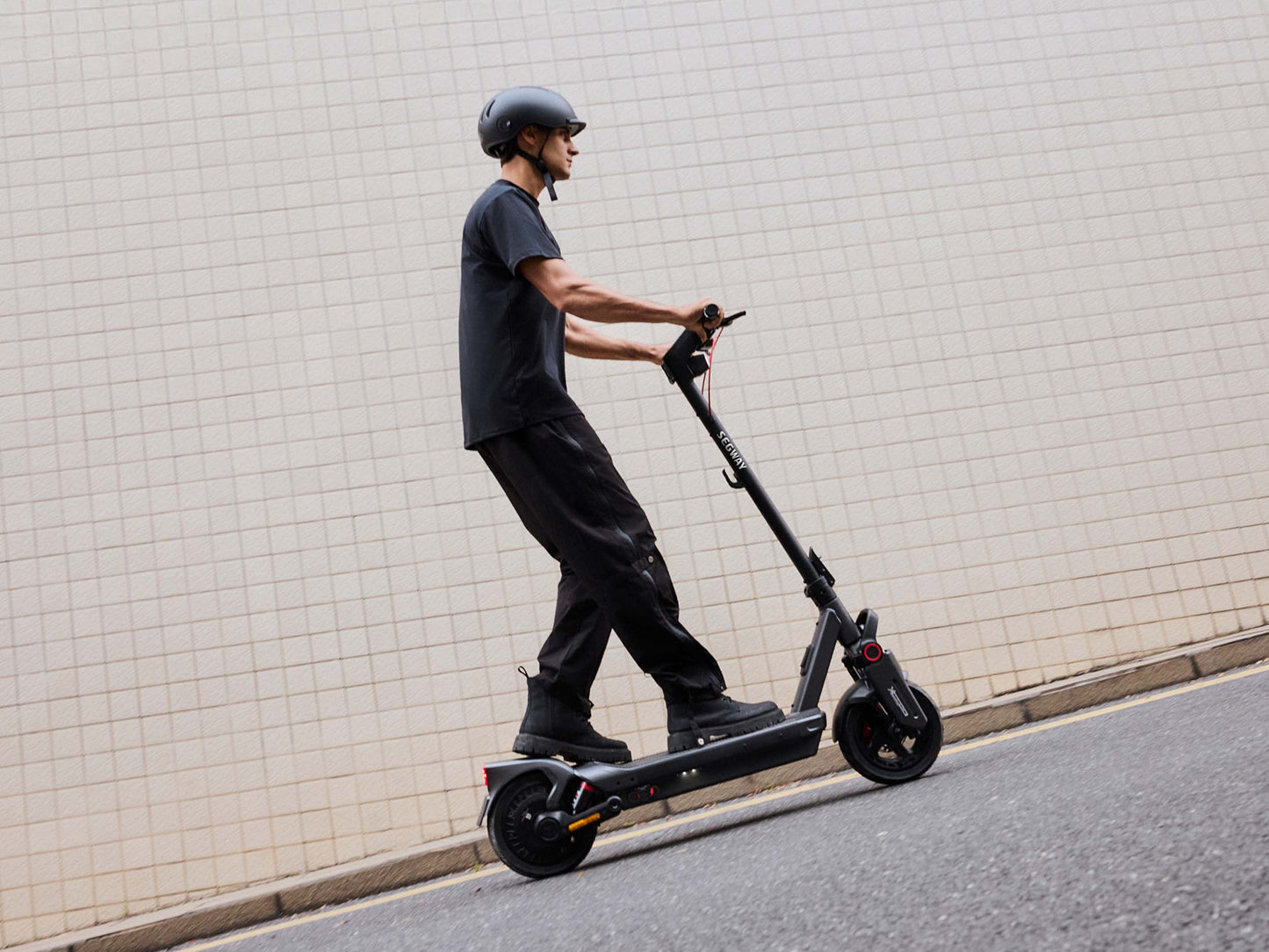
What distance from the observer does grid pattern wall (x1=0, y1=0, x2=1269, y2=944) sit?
169 inches

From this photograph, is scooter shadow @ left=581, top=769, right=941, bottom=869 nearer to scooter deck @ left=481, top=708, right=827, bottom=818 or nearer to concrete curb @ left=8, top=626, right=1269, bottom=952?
scooter deck @ left=481, top=708, right=827, bottom=818

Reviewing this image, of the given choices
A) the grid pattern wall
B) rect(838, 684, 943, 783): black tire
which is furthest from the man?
the grid pattern wall

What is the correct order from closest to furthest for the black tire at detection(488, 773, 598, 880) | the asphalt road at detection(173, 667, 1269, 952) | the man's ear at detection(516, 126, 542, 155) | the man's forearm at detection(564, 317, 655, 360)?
the asphalt road at detection(173, 667, 1269, 952) → the black tire at detection(488, 773, 598, 880) → the man's ear at detection(516, 126, 542, 155) → the man's forearm at detection(564, 317, 655, 360)

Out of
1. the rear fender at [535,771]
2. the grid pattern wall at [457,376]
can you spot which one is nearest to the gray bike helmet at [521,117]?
the rear fender at [535,771]

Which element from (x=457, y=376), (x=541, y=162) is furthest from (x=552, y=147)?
(x=457, y=376)

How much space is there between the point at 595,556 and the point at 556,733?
1.44ft

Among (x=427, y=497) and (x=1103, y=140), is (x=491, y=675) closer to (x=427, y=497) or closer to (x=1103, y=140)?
(x=427, y=497)

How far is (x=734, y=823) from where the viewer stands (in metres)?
3.01

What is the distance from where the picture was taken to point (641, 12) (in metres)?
5.04

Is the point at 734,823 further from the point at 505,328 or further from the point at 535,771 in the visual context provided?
the point at 505,328

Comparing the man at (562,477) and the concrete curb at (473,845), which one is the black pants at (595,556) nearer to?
the man at (562,477)

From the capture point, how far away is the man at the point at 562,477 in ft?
8.63

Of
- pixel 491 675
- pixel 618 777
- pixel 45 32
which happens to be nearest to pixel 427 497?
pixel 491 675

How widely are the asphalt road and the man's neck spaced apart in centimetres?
166
